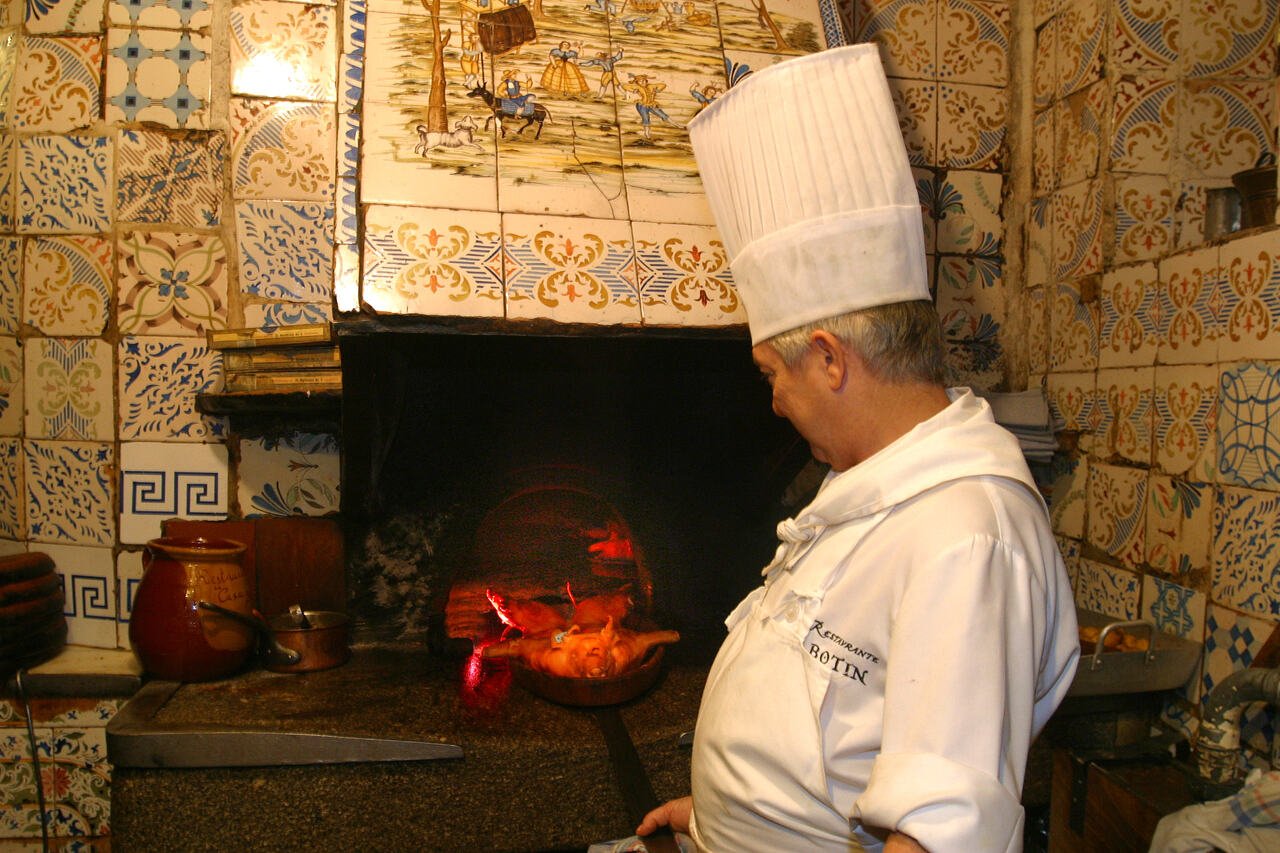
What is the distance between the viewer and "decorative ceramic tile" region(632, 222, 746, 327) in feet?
5.91

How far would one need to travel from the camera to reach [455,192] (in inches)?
71.1

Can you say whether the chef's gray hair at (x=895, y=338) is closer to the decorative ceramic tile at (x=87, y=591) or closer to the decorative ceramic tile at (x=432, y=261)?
the decorative ceramic tile at (x=432, y=261)

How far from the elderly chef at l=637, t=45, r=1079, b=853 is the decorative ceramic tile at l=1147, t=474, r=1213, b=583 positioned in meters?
1.15

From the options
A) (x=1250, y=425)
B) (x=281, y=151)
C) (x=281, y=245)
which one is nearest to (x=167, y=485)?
(x=281, y=245)

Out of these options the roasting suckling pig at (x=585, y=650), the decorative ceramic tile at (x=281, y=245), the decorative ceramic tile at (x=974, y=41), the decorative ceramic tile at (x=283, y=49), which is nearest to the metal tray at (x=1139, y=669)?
the roasting suckling pig at (x=585, y=650)

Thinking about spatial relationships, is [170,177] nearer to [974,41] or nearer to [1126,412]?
[974,41]

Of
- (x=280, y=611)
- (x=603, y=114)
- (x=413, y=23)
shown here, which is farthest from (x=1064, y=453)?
(x=280, y=611)

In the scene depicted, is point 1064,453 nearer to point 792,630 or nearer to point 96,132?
point 792,630

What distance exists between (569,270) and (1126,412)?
4.86 ft

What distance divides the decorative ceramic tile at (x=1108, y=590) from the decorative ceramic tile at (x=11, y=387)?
296 cm

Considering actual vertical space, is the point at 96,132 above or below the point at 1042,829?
above

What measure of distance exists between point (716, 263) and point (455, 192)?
0.61 meters

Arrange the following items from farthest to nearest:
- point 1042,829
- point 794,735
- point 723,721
Answer: point 1042,829, point 723,721, point 794,735

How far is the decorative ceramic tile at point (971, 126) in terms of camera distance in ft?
8.38
